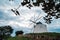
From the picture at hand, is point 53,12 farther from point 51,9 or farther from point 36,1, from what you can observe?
point 36,1

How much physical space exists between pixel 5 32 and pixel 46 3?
7801cm

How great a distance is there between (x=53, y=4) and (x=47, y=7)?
2.05 ft

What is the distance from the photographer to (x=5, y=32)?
318 feet

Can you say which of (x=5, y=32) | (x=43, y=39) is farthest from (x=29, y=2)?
(x=5, y=32)

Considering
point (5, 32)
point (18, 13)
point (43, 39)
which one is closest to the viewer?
point (18, 13)

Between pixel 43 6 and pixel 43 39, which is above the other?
pixel 43 6

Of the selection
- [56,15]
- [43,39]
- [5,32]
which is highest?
[56,15]

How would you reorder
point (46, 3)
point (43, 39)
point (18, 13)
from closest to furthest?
point (18, 13), point (46, 3), point (43, 39)

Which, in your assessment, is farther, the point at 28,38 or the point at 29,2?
the point at 28,38

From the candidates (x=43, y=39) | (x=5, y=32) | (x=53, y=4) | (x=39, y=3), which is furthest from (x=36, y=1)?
(x=5, y=32)

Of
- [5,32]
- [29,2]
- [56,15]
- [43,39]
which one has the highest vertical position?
[29,2]

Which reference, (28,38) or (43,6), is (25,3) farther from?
(28,38)

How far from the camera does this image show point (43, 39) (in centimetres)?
2216

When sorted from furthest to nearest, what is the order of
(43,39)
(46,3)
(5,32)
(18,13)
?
1. (5,32)
2. (43,39)
3. (46,3)
4. (18,13)
